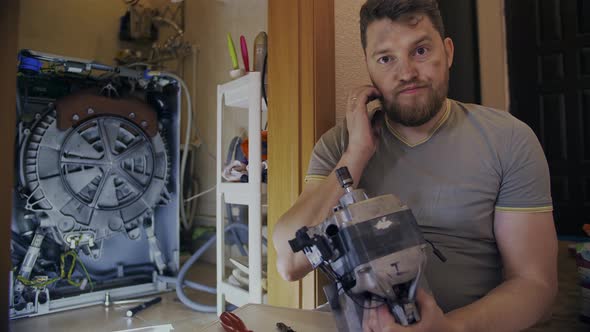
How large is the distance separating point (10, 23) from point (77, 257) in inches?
60.8

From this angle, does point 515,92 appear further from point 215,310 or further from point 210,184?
point 215,310

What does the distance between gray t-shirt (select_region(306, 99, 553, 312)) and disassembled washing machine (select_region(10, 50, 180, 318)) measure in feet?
5.00

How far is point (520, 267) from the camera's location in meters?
0.75

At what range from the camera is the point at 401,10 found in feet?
2.76

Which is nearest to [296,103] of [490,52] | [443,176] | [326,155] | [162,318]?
[326,155]

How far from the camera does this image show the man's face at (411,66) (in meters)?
0.84

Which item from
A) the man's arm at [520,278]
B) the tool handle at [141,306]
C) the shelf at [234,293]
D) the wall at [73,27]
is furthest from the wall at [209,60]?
the man's arm at [520,278]

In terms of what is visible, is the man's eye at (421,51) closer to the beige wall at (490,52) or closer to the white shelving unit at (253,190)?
the white shelving unit at (253,190)

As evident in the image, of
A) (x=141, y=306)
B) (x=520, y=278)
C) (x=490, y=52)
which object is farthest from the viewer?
(x=490, y=52)

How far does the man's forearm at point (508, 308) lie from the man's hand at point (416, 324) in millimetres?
111

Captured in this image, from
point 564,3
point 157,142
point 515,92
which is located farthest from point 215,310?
point 564,3

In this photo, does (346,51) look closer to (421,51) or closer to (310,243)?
(421,51)

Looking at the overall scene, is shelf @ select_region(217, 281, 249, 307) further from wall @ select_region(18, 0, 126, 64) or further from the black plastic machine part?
wall @ select_region(18, 0, 126, 64)

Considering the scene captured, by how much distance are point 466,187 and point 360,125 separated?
0.27 meters
